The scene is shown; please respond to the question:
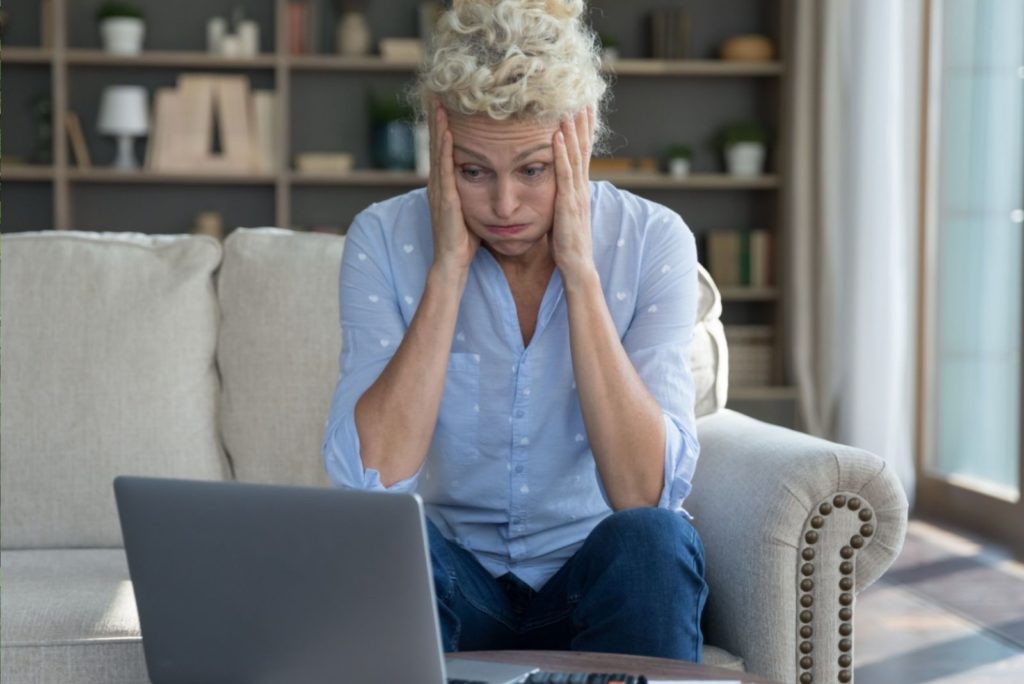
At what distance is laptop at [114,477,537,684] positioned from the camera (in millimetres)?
1080

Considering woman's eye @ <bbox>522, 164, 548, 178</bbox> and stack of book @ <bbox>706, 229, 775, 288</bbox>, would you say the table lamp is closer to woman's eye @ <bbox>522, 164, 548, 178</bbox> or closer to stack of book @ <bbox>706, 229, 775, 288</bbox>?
stack of book @ <bbox>706, 229, 775, 288</bbox>

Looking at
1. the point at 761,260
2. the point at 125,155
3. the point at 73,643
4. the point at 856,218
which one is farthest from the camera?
the point at 761,260

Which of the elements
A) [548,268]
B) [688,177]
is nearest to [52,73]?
[688,177]

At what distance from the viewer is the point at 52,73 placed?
5.11 meters

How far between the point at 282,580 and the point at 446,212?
0.74 metres

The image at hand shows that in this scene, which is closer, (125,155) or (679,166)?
(125,155)

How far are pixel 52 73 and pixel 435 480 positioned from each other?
3.87 metres

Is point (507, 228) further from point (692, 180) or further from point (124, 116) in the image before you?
point (124, 116)

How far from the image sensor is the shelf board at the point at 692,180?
16.8 ft

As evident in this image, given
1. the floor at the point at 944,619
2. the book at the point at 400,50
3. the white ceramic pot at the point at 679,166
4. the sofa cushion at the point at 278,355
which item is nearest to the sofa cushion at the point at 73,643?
the sofa cushion at the point at 278,355

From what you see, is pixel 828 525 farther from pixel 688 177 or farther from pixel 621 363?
pixel 688 177

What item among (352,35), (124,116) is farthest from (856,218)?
(124,116)

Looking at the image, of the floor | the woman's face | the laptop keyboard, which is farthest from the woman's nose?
the floor

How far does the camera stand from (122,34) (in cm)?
498
